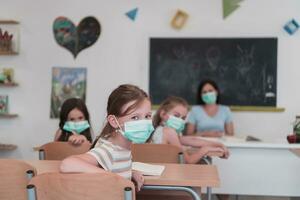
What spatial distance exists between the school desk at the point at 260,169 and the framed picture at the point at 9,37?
8.91 feet

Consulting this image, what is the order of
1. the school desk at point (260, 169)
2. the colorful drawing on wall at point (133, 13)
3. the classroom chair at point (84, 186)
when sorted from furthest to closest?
the colorful drawing on wall at point (133, 13) → the school desk at point (260, 169) → the classroom chair at point (84, 186)

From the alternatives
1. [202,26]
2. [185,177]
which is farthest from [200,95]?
[185,177]

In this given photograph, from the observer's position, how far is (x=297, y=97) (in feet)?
14.9

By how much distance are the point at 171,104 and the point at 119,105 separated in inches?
48.5

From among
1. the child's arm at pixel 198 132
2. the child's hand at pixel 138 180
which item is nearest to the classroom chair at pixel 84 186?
the child's hand at pixel 138 180

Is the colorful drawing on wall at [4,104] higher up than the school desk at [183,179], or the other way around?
the colorful drawing on wall at [4,104]

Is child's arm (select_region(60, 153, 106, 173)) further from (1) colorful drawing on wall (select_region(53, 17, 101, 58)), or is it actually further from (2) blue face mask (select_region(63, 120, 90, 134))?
(1) colorful drawing on wall (select_region(53, 17, 101, 58))

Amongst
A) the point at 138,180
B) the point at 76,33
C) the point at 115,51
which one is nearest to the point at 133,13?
the point at 115,51

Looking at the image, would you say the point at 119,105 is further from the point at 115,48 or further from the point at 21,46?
the point at 21,46

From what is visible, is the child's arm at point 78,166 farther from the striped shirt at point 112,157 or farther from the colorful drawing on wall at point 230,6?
the colorful drawing on wall at point 230,6

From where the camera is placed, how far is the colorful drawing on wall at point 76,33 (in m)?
4.75

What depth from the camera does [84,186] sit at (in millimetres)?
1421

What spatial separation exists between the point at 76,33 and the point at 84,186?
357 cm

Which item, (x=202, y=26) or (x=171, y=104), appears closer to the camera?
(x=171, y=104)
